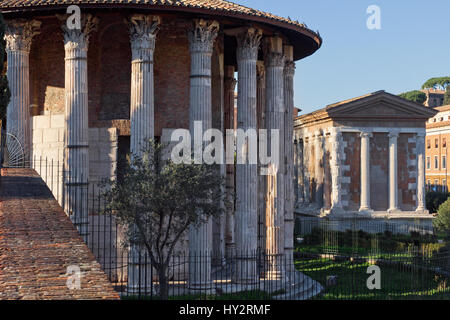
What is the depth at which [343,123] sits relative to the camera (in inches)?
1251

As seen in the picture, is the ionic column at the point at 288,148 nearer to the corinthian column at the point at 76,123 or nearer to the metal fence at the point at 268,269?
the metal fence at the point at 268,269

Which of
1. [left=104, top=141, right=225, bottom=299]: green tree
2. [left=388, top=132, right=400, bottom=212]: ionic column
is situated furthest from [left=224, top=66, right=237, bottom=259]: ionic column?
[left=388, top=132, right=400, bottom=212]: ionic column

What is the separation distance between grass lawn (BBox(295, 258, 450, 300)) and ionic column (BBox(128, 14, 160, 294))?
177 inches

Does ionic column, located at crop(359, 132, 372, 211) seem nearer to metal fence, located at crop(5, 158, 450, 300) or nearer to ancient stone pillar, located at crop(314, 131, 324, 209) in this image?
ancient stone pillar, located at crop(314, 131, 324, 209)

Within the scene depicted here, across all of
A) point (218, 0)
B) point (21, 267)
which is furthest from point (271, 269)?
point (21, 267)

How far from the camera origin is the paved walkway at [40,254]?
6.78 m

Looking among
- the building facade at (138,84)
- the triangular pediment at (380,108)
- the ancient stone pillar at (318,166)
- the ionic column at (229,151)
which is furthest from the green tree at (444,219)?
the building facade at (138,84)

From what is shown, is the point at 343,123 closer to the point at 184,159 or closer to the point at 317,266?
the point at 317,266

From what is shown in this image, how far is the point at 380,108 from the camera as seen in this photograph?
3138 centimetres

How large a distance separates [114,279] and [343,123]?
18.4m

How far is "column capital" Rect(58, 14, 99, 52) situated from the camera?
15.0m

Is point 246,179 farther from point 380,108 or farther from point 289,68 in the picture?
point 380,108

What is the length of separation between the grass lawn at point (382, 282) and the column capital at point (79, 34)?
810 cm

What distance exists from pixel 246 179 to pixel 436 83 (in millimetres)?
79329
